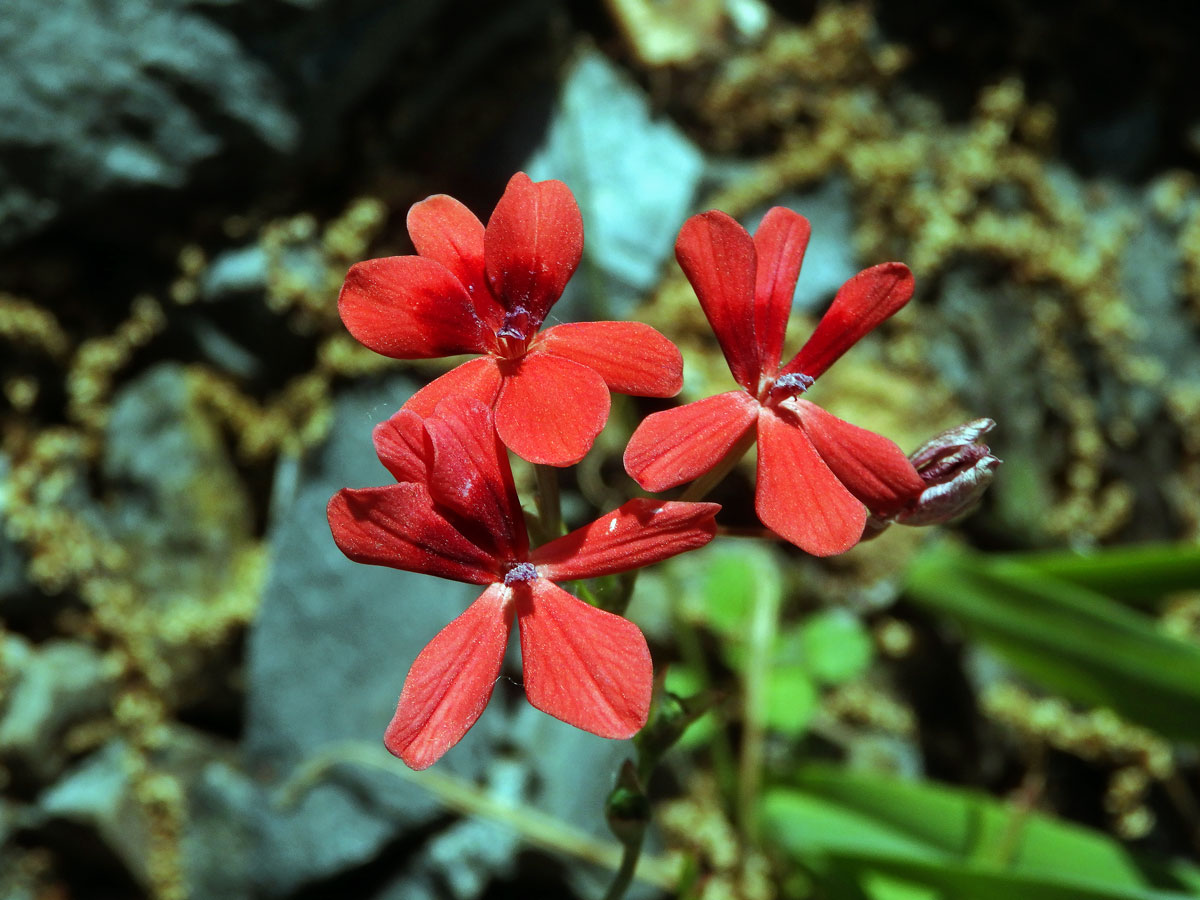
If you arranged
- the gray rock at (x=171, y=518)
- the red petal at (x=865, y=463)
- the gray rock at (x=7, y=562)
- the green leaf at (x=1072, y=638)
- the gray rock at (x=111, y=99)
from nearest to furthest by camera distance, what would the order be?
the red petal at (x=865, y=463) < the green leaf at (x=1072, y=638) < the gray rock at (x=111, y=99) < the gray rock at (x=7, y=562) < the gray rock at (x=171, y=518)

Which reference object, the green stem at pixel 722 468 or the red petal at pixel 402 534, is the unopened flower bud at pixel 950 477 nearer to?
the green stem at pixel 722 468

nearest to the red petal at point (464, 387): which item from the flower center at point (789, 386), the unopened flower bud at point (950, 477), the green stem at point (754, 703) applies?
the flower center at point (789, 386)

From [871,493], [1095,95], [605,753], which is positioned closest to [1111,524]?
[1095,95]

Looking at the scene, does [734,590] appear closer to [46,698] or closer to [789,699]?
[789,699]

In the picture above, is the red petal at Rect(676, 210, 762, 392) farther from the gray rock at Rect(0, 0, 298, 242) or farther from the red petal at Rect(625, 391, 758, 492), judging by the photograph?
the gray rock at Rect(0, 0, 298, 242)

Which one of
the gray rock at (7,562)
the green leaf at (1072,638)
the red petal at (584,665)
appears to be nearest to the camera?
Result: the red petal at (584,665)

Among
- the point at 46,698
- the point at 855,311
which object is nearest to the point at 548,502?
the point at 855,311

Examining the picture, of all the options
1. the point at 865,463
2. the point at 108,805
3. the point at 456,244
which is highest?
the point at 456,244
